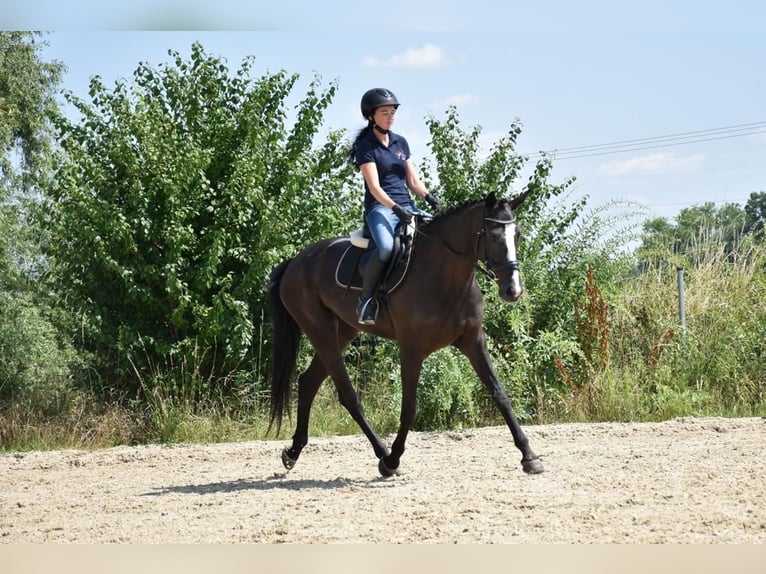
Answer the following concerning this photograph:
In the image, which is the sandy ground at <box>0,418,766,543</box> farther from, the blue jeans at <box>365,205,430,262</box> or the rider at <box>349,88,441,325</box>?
the blue jeans at <box>365,205,430,262</box>

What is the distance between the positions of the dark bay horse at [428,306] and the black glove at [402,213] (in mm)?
240

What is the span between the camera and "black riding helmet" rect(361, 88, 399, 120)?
747cm

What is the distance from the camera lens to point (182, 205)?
11711mm

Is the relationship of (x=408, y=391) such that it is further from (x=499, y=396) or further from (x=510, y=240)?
(x=510, y=240)

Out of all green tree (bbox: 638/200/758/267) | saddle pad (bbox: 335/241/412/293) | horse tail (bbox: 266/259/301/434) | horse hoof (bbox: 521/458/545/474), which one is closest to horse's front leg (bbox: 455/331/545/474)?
horse hoof (bbox: 521/458/545/474)

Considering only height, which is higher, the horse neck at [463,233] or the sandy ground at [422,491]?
the horse neck at [463,233]

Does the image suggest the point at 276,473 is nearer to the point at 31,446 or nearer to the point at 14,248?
the point at 31,446

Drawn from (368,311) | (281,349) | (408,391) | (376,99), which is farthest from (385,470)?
(376,99)

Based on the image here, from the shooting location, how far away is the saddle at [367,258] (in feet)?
24.7

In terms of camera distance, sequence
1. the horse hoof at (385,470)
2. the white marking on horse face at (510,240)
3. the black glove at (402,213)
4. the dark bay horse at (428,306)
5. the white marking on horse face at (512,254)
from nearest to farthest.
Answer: the white marking on horse face at (512,254), the white marking on horse face at (510,240), the dark bay horse at (428,306), the black glove at (402,213), the horse hoof at (385,470)

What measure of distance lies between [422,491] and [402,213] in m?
2.08

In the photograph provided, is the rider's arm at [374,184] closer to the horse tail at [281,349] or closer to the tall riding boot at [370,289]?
the tall riding boot at [370,289]

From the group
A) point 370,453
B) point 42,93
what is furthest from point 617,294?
point 42,93

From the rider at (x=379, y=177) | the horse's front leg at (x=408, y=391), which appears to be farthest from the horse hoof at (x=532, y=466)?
the rider at (x=379, y=177)
